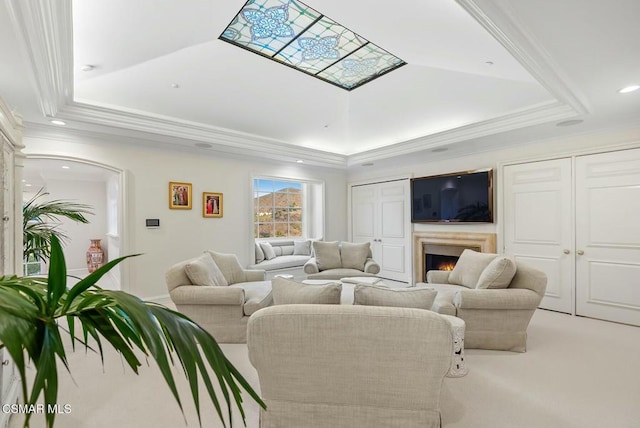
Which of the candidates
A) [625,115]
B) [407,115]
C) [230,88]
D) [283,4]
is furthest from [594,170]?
[230,88]

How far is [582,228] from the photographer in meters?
3.91

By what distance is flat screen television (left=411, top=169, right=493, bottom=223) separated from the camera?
470cm

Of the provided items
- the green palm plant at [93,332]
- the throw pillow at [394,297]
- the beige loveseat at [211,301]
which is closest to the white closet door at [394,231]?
the beige loveseat at [211,301]

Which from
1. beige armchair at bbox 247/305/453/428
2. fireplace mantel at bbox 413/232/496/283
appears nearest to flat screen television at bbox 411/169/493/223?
fireplace mantel at bbox 413/232/496/283

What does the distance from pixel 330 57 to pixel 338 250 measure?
2846 millimetres

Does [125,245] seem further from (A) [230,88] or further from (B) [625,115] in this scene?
(B) [625,115]

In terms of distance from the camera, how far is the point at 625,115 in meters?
3.45

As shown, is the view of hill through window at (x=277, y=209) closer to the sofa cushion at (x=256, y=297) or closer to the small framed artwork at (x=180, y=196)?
the small framed artwork at (x=180, y=196)

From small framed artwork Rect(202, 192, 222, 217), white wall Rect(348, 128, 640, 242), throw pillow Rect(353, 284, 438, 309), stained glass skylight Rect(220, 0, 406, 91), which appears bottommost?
throw pillow Rect(353, 284, 438, 309)

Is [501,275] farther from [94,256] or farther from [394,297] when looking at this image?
[94,256]

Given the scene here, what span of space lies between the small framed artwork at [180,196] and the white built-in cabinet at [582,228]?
4.72 meters

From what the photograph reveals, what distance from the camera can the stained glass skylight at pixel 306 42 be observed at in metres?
2.79

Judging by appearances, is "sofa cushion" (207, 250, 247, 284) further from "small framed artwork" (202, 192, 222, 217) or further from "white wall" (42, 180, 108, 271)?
"white wall" (42, 180, 108, 271)

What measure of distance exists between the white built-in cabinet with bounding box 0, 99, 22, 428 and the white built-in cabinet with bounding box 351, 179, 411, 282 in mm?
5209
